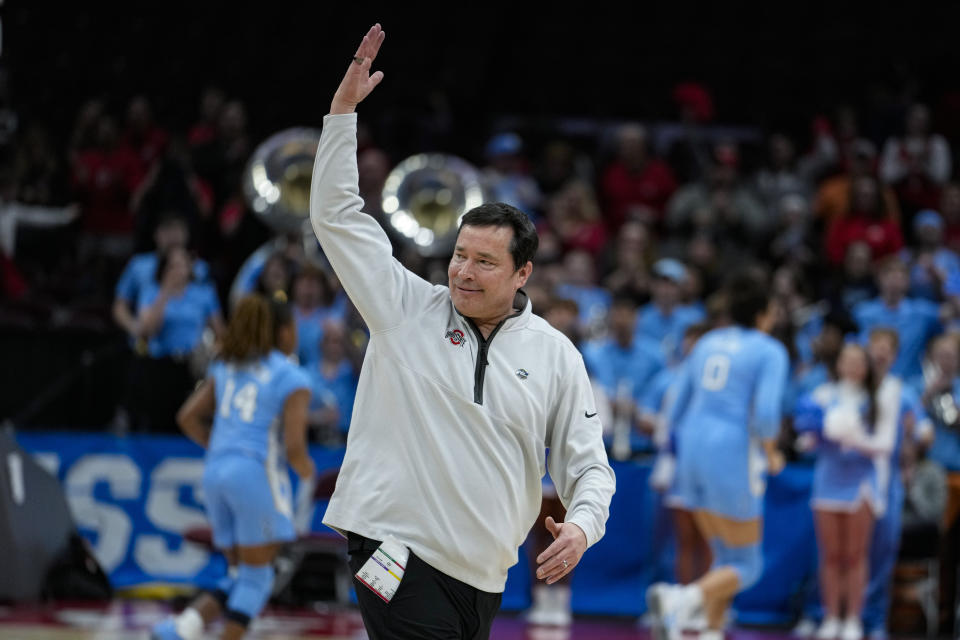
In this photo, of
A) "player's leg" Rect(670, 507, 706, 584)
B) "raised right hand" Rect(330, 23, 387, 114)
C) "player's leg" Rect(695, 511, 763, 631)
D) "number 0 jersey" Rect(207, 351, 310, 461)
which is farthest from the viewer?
"player's leg" Rect(670, 507, 706, 584)

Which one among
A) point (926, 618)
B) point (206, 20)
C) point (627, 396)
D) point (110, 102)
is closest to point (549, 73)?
point (206, 20)

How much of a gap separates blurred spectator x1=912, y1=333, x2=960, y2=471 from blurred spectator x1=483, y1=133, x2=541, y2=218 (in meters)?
4.71

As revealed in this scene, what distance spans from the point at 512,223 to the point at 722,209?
1040 cm

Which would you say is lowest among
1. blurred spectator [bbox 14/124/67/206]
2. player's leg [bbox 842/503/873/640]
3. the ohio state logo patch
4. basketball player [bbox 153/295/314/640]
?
player's leg [bbox 842/503/873/640]

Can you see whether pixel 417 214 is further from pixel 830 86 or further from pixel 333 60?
pixel 830 86

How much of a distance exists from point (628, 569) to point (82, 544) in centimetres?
429

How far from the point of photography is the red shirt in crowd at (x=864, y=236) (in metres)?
14.1

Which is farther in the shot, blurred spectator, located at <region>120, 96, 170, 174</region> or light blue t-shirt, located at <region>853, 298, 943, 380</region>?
blurred spectator, located at <region>120, 96, 170, 174</region>

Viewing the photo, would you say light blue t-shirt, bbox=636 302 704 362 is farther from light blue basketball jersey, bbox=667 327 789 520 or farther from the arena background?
the arena background

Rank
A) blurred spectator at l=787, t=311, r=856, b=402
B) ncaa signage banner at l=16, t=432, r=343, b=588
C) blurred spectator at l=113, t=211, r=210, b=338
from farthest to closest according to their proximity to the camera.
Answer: blurred spectator at l=113, t=211, r=210, b=338 → blurred spectator at l=787, t=311, r=856, b=402 → ncaa signage banner at l=16, t=432, r=343, b=588

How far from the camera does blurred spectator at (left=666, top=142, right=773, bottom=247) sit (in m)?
14.9

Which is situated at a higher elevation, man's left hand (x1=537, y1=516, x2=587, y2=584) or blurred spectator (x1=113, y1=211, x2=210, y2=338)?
blurred spectator (x1=113, y1=211, x2=210, y2=338)

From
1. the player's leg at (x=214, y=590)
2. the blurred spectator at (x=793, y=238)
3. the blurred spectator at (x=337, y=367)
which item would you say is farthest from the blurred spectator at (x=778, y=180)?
the player's leg at (x=214, y=590)

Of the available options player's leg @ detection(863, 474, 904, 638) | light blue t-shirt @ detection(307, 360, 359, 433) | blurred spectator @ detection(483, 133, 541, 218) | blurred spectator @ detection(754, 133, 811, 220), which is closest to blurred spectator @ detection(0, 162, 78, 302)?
light blue t-shirt @ detection(307, 360, 359, 433)
